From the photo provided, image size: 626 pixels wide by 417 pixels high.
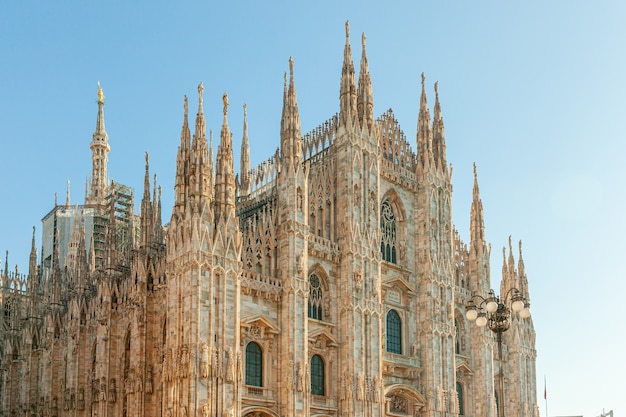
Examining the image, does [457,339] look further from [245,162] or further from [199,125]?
[199,125]

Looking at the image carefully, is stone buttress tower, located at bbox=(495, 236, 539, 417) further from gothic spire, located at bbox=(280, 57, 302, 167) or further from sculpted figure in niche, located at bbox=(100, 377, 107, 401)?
sculpted figure in niche, located at bbox=(100, 377, 107, 401)

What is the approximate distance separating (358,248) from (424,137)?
40.7 ft

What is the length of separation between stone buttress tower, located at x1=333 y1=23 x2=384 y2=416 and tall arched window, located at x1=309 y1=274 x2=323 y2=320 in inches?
50.6

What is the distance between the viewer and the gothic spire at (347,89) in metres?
53.0

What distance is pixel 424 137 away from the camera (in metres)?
59.2

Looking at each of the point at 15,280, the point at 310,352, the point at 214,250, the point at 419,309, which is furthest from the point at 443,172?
the point at 15,280

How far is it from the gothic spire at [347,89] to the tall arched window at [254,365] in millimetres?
15809

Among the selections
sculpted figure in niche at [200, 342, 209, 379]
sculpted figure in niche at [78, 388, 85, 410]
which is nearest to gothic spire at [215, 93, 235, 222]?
sculpted figure in niche at [200, 342, 209, 379]

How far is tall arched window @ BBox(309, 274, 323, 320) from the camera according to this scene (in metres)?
49.0

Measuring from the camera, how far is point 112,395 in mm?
49188

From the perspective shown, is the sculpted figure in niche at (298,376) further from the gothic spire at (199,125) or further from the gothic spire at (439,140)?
the gothic spire at (439,140)

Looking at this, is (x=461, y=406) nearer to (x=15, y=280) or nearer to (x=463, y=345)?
(x=463, y=345)

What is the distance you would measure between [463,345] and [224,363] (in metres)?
23.7

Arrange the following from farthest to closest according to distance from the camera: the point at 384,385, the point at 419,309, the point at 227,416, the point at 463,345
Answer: the point at 463,345
the point at 419,309
the point at 384,385
the point at 227,416
